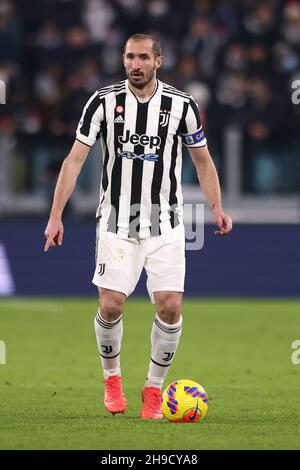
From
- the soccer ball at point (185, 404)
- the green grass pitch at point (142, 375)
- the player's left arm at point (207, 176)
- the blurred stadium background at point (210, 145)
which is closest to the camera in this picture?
the green grass pitch at point (142, 375)

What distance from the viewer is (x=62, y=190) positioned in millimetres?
7648

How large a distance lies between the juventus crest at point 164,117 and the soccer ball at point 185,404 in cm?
165

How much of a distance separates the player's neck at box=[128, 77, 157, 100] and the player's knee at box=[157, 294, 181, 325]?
50.5 inches

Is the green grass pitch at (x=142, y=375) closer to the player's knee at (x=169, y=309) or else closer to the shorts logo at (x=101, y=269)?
the player's knee at (x=169, y=309)

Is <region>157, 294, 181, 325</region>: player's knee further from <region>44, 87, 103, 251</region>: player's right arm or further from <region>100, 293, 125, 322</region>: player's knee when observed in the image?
<region>44, 87, 103, 251</region>: player's right arm

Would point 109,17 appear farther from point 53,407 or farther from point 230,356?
point 53,407

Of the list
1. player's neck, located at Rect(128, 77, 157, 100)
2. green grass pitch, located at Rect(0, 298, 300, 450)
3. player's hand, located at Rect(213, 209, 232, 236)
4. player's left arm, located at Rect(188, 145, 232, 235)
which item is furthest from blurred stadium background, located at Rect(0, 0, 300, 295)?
player's hand, located at Rect(213, 209, 232, 236)

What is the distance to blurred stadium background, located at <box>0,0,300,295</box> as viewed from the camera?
→ 1620cm

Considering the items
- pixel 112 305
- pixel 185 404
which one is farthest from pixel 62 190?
pixel 185 404

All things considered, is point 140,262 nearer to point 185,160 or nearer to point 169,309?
point 169,309

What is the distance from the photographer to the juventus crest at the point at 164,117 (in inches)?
305

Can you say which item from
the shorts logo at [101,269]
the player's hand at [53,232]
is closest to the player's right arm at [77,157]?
the player's hand at [53,232]

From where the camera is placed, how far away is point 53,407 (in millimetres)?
8180

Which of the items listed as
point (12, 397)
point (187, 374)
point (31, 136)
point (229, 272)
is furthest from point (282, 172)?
point (12, 397)
